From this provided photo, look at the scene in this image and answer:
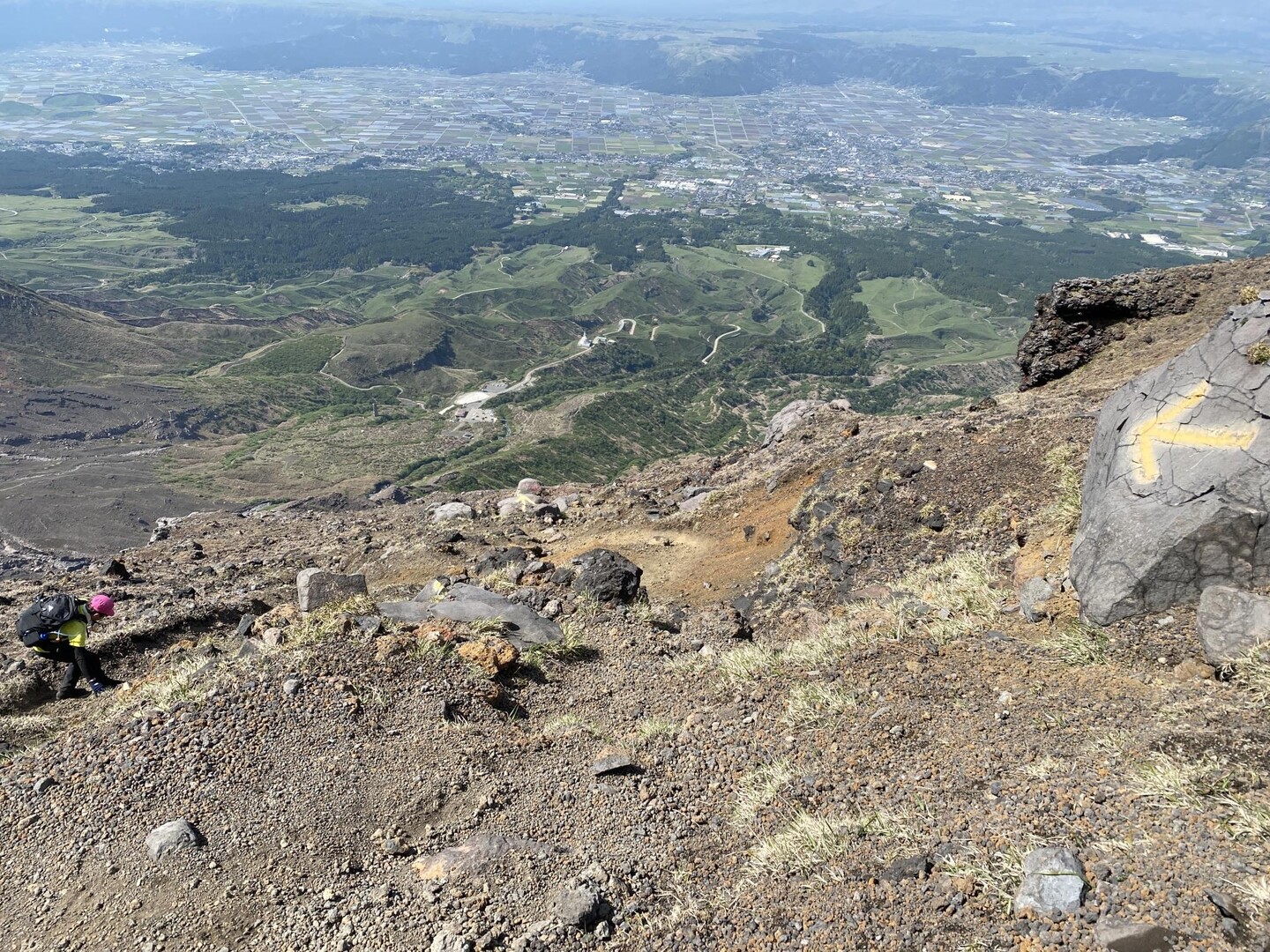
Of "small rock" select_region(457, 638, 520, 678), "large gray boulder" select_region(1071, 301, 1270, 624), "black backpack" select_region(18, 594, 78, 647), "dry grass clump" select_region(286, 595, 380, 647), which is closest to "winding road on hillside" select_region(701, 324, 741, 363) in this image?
"dry grass clump" select_region(286, 595, 380, 647)

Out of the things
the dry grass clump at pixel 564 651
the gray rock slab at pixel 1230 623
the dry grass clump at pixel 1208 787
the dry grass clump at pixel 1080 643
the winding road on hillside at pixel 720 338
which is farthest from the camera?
the winding road on hillside at pixel 720 338

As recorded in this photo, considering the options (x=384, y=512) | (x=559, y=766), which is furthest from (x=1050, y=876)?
(x=384, y=512)

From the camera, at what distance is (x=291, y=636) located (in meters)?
10.9

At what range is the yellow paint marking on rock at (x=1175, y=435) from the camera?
8.89 metres

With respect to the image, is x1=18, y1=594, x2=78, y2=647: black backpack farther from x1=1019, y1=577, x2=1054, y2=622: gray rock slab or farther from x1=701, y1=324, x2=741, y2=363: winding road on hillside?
x1=701, y1=324, x2=741, y2=363: winding road on hillside

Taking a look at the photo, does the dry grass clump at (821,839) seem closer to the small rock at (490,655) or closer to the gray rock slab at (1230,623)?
the gray rock slab at (1230,623)

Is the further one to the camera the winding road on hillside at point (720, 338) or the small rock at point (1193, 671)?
the winding road on hillside at point (720, 338)

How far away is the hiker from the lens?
11195 mm

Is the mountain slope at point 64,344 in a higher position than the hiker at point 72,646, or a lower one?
lower

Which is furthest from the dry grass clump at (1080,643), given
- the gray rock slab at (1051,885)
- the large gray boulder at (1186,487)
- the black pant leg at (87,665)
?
the black pant leg at (87,665)

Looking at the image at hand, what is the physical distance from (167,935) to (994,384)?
135 m

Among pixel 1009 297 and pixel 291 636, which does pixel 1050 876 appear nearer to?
pixel 291 636

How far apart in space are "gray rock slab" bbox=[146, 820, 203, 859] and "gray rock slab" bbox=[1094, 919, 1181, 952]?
7.24 metres

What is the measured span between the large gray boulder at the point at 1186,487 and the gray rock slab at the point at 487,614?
766 cm
